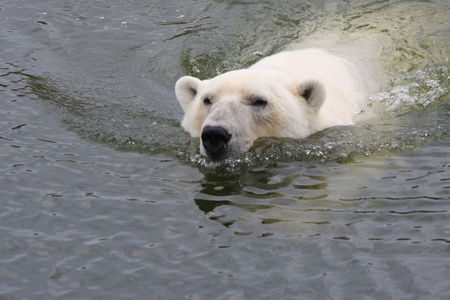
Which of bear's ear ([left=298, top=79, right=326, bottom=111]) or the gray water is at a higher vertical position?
bear's ear ([left=298, top=79, right=326, bottom=111])

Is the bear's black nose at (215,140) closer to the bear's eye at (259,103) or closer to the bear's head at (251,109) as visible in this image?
the bear's head at (251,109)

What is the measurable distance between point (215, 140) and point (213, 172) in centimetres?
54

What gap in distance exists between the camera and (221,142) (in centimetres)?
579

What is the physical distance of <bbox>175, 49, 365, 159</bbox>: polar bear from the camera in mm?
5867

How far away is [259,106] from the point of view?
616cm

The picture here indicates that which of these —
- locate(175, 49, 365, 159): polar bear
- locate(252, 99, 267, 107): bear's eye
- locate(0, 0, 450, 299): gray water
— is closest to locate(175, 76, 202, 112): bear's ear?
locate(175, 49, 365, 159): polar bear

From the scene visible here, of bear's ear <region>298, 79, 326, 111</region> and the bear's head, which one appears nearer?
the bear's head

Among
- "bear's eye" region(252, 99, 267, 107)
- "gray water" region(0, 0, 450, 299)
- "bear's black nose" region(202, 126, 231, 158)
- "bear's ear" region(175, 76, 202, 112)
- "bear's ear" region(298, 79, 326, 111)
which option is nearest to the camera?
"gray water" region(0, 0, 450, 299)

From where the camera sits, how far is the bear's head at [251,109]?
583 centimetres

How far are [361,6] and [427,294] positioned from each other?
6.85 meters

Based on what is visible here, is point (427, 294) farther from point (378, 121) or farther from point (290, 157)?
point (378, 121)

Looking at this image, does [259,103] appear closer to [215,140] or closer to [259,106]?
[259,106]

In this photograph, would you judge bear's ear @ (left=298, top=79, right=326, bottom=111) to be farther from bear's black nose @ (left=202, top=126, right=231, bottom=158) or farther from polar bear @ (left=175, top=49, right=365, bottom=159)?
bear's black nose @ (left=202, top=126, right=231, bottom=158)

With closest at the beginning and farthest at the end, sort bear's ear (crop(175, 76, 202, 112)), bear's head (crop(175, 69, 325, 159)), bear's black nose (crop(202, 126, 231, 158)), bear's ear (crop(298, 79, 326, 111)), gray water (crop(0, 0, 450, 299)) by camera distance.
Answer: gray water (crop(0, 0, 450, 299))
bear's black nose (crop(202, 126, 231, 158))
bear's head (crop(175, 69, 325, 159))
bear's ear (crop(298, 79, 326, 111))
bear's ear (crop(175, 76, 202, 112))
